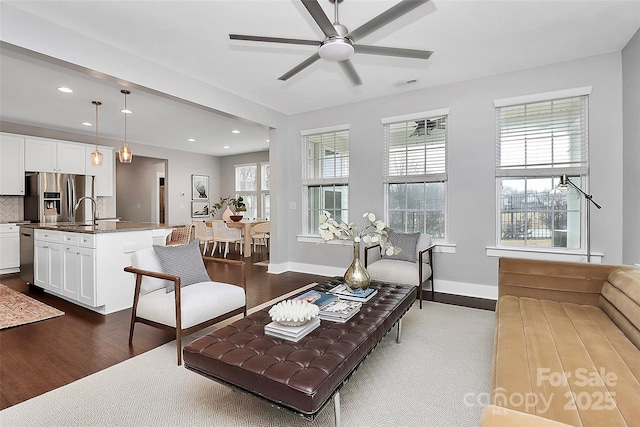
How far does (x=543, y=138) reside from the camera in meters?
3.76

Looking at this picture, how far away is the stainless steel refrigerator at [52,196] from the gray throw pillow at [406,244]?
5.48 meters

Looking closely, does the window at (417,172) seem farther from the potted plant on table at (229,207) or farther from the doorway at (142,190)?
the doorway at (142,190)

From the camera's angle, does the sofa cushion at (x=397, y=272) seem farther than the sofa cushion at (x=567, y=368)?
Yes

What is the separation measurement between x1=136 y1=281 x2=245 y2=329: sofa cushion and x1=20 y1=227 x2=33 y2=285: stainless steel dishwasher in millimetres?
2947

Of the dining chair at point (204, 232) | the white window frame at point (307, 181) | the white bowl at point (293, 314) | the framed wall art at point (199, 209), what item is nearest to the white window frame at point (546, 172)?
the white window frame at point (307, 181)

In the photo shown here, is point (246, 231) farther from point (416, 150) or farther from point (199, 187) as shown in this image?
point (416, 150)

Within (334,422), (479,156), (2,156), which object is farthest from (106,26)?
(2,156)

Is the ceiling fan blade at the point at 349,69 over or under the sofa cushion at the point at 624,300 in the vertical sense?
over

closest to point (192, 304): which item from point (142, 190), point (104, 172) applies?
point (104, 172)

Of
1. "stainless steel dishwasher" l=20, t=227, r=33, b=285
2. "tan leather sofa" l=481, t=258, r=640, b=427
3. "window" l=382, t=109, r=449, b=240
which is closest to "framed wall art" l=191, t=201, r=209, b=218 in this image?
"stainless steel dishwasher" l=20, t=227, r=33, b=285

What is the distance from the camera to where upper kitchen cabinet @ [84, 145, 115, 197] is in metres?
6.82

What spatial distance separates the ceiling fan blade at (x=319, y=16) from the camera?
1841mm

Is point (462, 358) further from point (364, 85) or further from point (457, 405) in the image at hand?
point (364, 85)

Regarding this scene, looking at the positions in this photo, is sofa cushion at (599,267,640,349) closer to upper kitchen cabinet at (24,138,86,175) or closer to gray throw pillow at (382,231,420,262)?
gray throw pillow at (382,231,420,262)
